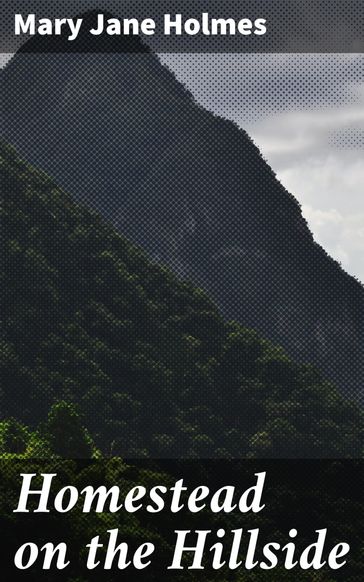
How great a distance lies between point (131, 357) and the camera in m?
62.7

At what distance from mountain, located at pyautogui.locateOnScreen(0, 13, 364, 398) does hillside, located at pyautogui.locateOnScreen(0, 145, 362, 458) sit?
136 feet

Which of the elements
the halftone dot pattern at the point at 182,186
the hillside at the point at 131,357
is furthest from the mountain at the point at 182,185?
the hillside at the point at 131,357

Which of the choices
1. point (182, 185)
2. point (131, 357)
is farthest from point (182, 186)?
point (131, 357)

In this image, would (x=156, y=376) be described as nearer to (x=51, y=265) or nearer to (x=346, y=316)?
(x=51, y=265)

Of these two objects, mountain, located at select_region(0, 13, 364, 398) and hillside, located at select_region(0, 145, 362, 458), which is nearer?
hillside, located at select_region(0, 145, 362, 458)

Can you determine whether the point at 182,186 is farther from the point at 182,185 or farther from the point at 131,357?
the point at 131,357

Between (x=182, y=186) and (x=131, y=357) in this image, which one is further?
(x=182, y=186)

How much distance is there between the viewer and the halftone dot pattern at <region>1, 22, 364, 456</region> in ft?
362

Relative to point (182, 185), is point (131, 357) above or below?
below

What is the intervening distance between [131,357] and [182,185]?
53356 mm

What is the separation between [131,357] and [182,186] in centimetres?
5333

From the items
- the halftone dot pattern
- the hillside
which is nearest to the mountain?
the halftone dot pattern

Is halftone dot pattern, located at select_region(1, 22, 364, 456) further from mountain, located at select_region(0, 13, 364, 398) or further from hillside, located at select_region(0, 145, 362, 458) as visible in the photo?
hillside, located at select_region(0, 145, 362, 458)

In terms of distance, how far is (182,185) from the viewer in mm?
114375
